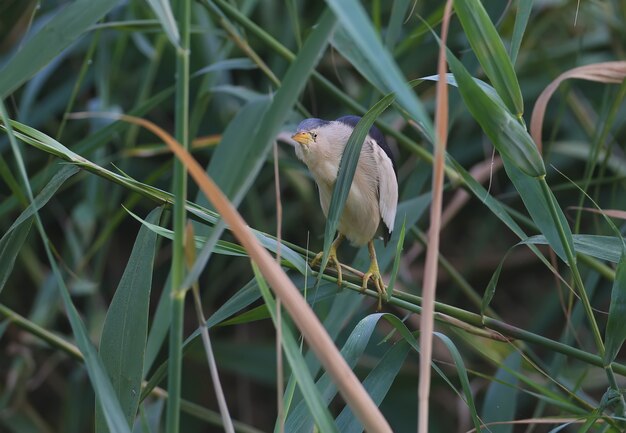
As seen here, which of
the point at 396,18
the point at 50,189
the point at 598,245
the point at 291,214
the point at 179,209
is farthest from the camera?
the point at 291,214

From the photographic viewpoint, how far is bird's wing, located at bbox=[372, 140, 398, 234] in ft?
4.76

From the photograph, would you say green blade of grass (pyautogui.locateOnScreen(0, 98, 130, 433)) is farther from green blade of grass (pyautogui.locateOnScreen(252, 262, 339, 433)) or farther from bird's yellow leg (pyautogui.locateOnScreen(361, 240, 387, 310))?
bird's yellow leg (pyautogui.locateOnScreen(361, 240, 387, 310))

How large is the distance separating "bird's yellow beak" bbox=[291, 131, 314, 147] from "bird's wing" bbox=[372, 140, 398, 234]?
0.15 metres

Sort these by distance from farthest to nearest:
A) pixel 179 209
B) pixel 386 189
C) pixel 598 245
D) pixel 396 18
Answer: pixel 386 189 < pixel 396 18 < pixel 598 245 < pixel 179 209

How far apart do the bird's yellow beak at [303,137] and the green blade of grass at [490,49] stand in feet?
1.68

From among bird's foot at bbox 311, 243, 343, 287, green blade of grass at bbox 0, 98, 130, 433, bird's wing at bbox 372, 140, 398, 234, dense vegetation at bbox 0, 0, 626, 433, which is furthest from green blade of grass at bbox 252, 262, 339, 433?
bird's wing at bbox 372, 140, 398, 234

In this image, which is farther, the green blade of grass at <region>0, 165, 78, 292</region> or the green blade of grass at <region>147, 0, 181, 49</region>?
the green blade of grass at <region>0, 165, 78, 292</region>

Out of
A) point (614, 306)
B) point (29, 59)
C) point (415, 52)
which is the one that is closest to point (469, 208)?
point (415, 52)

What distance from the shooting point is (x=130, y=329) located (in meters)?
0.94

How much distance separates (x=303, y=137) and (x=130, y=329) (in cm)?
54

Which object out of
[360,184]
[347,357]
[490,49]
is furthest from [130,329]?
[360,184]

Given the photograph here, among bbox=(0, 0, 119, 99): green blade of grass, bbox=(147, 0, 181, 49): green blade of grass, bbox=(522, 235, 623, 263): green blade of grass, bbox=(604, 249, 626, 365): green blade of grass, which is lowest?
bbox=(604, 249, 626, 365): green blade of grass

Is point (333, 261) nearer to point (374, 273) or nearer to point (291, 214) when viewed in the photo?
point (374, 273)

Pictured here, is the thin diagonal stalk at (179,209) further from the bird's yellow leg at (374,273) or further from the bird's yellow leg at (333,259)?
the bird's yellow leg at (374,273)
